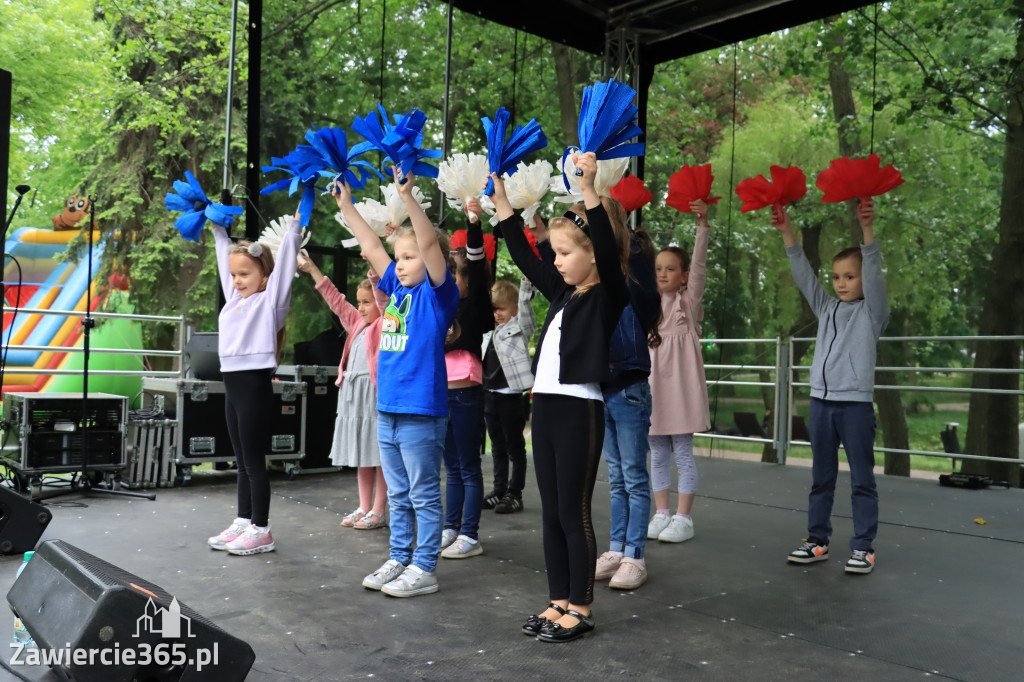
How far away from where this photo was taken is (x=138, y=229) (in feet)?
43.1

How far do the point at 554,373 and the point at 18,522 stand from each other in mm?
2338

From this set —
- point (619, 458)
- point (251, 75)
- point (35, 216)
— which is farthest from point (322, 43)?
point (35, 216)

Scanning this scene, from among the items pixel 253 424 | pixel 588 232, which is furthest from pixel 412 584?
pixel 588 232

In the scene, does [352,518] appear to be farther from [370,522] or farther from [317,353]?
[317,353]

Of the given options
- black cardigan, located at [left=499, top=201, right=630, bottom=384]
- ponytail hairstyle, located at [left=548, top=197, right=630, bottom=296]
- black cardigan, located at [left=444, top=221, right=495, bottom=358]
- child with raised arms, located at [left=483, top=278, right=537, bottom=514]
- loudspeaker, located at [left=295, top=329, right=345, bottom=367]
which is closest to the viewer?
black cardigan, located at [left=499, top=201, right=630, bottom=384]

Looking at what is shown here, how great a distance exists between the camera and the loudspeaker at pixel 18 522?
3.11m

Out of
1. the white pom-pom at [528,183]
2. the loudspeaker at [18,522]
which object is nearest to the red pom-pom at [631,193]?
the white pom-pom at [528,183]

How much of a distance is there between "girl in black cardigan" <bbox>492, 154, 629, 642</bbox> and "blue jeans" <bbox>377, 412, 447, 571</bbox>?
0.55 m

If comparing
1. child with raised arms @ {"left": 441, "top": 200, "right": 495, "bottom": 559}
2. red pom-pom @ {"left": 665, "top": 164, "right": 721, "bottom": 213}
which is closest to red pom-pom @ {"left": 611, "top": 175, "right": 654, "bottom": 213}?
red pom-pom @ {"left": 665, "top": 164, "right": 721, "bottom": 213}

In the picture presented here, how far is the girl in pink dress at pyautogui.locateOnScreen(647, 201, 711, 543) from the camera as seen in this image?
378 centimetres

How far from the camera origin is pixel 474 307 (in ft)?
10.8

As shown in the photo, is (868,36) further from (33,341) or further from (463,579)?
(33,341)

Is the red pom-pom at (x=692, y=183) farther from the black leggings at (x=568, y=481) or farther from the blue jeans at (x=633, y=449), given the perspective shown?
the black leggings at (x=568, y=481)

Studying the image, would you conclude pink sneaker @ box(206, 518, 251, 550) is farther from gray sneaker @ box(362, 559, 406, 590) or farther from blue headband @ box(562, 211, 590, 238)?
blue headband @ box(562, 211, 590, 238)
